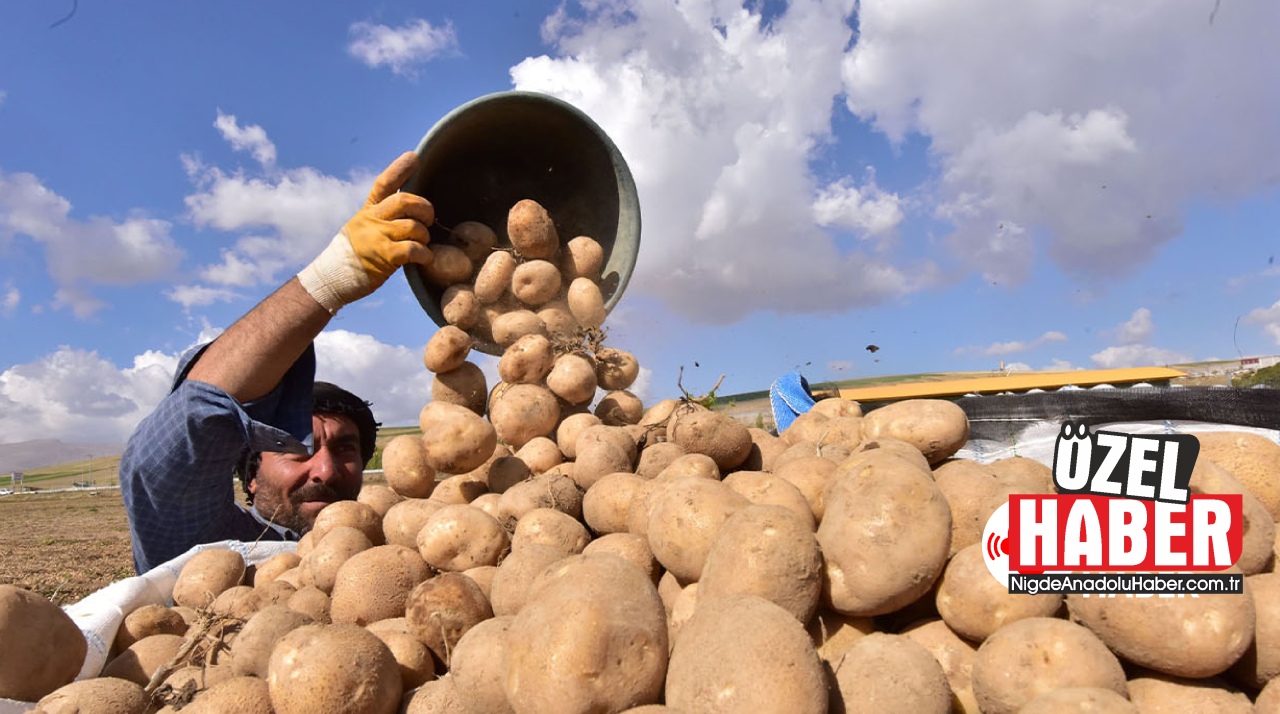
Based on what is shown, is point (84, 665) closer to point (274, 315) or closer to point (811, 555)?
point (274, 315)

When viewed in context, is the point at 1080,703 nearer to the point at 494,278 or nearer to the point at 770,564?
the point at 770,564

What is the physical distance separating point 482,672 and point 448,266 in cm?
315

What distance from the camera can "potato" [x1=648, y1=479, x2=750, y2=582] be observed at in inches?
88.8

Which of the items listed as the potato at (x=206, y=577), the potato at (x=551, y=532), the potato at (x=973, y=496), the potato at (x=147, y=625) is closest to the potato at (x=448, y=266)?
the potato at (x=206, y=577)

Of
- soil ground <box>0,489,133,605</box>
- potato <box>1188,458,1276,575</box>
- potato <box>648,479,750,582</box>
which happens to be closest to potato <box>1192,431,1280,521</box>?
potato <box>1188,458,1276,575</box>

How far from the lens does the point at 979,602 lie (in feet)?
6.40

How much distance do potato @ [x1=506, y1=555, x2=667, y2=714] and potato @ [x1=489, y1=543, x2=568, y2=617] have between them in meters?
0.48

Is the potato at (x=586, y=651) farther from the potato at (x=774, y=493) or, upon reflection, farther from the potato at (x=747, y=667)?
the potato at (x=774, y=493)

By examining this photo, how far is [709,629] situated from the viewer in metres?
1.68

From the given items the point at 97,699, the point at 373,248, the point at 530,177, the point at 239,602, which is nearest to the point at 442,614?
the point at 97,699

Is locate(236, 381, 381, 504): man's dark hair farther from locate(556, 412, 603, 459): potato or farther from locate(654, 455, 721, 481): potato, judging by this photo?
locate(654, 455, 721, 481): potato

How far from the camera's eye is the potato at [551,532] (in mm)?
2750

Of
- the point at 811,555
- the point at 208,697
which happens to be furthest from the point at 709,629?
the point at 208,697

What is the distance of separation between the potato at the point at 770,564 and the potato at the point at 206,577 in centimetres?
238
